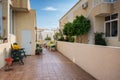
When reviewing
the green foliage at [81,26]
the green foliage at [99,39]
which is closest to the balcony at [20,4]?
the green foliage at [81,26]

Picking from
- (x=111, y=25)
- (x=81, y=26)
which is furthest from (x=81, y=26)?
(x=111, y=25)

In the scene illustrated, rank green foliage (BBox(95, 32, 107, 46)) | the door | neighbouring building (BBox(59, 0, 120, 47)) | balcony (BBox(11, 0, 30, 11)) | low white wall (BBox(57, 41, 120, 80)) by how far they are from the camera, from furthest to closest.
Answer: the door
green foliage (BBox(95, 32, 107, 46))
neighbouring building (BBox(59, 0, 120, 47))
balcony (BBox(11, 0, 30, 11))
low white wall (BBox(57, 41, 120, 80))

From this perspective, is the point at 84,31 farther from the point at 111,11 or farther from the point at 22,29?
the point at 22,29

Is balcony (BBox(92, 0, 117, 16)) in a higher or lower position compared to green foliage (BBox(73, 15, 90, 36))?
higher

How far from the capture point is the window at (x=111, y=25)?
1211 cm

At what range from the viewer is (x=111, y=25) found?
41.7 feet

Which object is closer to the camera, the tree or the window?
the window

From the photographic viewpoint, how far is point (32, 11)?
13.7 m

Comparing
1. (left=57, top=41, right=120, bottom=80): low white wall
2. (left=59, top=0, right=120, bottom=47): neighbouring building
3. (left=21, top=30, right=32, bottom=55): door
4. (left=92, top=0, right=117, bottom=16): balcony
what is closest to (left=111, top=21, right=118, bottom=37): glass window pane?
(left=59, top=0, right=120, bottom=47): neighbouring building

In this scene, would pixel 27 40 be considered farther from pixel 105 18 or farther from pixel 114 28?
pixel 114 28

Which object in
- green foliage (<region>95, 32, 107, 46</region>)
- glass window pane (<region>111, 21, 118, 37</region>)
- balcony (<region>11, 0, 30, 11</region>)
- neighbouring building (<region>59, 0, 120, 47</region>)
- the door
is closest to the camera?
balcony (<region>11, 0, 30, 11</region>)

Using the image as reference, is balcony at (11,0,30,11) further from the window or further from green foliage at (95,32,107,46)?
the window

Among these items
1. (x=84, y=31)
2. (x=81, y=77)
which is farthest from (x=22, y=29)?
(x=81, y=77)

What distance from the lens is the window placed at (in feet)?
39.7
